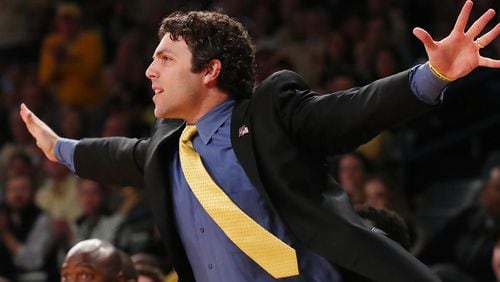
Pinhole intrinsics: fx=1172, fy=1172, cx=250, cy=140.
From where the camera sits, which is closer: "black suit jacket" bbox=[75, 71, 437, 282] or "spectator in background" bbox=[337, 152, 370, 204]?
"black suit jacket" bbox=[75, 71, 437, 282]

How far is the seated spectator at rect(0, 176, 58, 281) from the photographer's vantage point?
7.14 m

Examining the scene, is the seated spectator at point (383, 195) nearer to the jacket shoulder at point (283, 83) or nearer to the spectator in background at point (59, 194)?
the spectator in background at point (59, 194)

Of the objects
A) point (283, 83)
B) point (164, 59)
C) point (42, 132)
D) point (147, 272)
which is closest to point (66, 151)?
point (42, 132)

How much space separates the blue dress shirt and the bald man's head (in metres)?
0.78

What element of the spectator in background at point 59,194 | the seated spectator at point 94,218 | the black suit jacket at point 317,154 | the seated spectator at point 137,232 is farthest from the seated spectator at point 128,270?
the spectator in background at point 59,194

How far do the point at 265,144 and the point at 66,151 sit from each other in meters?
0.93

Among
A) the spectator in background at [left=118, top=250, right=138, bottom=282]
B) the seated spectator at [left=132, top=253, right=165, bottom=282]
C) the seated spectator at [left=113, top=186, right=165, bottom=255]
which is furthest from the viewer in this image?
the seated spectator at [left=113, top=186, right=165, bottom=255]

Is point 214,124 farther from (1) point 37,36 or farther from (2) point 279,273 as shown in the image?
(1) point 37,36

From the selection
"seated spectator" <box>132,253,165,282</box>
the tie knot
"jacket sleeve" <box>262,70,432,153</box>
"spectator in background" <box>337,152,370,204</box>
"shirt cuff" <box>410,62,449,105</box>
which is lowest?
"spectator in background" <box>337,152,370,204</box>

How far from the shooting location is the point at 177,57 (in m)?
3.44

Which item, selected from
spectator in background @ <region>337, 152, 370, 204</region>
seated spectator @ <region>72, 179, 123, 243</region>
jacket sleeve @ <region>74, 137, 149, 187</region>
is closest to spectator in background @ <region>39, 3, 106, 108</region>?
seated spectator @ <region>72, 179, 123, 243</region>

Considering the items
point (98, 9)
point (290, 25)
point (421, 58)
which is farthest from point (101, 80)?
point (421, 58)

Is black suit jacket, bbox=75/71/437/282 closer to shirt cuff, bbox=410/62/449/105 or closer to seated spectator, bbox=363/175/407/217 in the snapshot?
shirt cuff, bbox=410/62/449/105

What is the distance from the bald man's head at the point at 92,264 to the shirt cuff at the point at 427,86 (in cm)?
163
